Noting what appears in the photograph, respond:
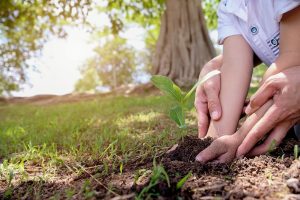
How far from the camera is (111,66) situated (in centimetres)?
2667

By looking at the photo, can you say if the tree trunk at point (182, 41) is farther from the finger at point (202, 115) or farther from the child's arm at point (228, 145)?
the child's arm at point (228, 145)

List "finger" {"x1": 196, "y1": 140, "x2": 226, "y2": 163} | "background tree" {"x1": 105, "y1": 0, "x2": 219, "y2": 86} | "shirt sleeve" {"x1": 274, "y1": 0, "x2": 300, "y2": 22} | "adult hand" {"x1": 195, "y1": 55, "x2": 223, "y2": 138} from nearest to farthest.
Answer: "finger" {"x1": 196, "y1": 140, "x2": 226, "y2": 163}, "shirt sleeve" {"x1": 274, "y1": 0, "x2": 300, "y2": 22}, "adult hand" {"x1": 195, "y1": 55, "x2": 223, "y2": 138}, "background tree" {"x1": 105, "y1": 0, "x2": 219, "y2": 86}

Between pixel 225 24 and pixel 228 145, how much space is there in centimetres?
73

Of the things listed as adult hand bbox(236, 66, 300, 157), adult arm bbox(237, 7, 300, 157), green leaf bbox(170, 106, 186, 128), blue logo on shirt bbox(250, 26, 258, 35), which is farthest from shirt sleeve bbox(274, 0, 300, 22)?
green leaf bbox(170, 106, 186, 128)

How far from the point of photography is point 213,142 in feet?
4.48

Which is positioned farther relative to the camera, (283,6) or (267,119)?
(283,6)

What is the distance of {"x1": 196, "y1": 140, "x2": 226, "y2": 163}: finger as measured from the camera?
1.30 metres

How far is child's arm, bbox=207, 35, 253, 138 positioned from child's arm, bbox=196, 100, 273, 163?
5.5 inches

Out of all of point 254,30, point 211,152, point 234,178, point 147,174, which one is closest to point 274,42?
point 254,30

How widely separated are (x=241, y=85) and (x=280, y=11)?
362 mm

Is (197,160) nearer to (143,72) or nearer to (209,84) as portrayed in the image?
(209,84)

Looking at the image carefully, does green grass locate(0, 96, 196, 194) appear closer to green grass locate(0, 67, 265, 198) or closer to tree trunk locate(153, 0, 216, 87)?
green grass locate(0, 67, 265, 198)

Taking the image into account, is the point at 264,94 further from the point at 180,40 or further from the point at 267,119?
the point at 180,40

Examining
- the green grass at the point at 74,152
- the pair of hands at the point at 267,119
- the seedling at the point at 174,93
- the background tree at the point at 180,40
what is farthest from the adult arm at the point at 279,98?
the background tree at the point at 180,40
